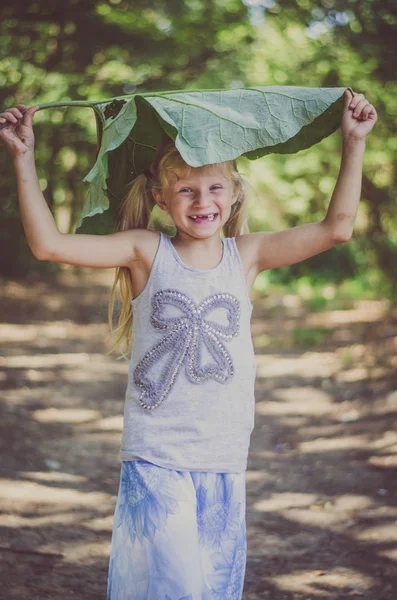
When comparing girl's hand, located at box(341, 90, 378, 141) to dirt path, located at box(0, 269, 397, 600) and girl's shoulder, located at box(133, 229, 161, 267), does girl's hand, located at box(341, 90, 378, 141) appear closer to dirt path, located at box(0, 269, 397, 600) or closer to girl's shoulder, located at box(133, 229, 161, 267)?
girl's shoulder, located at box(133, 229, 161, 267)

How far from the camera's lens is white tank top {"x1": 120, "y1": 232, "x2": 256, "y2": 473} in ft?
7.56

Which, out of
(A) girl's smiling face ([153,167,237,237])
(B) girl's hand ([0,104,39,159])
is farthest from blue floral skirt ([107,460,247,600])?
(B) girl's hand ([0,104,39,159])

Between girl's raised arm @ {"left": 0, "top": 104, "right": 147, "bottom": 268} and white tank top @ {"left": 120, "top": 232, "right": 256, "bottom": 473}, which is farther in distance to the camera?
white tank top @ {"left": 120, "top": 232, "right": 256, "bottom": 473}

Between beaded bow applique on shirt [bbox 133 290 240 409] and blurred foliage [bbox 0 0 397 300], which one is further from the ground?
blurred foliage [bbox 0 0 397 300]

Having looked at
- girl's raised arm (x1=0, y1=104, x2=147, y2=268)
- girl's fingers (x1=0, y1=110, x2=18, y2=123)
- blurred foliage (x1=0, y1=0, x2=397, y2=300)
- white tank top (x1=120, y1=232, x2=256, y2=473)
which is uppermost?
blurred foliage (x1=0, y1=0, x2=397, y2=300)

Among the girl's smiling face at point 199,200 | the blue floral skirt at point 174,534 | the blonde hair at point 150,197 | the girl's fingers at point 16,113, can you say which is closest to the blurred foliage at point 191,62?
the blonde hair at point 150,197

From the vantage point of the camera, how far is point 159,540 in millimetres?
2254

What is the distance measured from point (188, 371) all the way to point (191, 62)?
28.3 ft

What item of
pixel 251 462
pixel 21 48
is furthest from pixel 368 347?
pixel 21 48

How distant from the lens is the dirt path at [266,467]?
3.58m

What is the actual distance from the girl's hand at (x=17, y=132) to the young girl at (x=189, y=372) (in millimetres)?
11

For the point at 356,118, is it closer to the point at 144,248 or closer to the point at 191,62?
Answer: the point at 144,248

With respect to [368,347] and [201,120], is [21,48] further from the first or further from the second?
[201,120]

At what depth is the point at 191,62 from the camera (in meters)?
10.3
